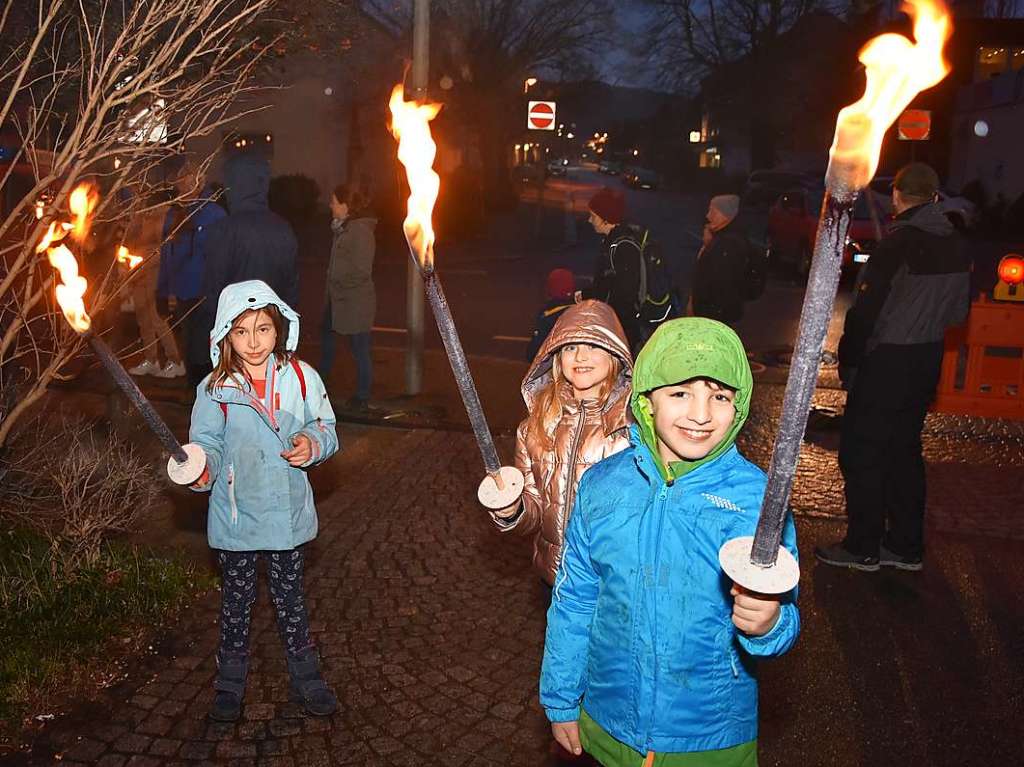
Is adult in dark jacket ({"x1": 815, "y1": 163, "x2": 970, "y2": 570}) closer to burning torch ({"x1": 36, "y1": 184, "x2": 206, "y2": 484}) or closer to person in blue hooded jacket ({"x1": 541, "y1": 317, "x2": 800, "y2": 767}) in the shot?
person in blue hooded jacket ({"x1": 541, "y1": 317, "x2": 800, "y2": 767})

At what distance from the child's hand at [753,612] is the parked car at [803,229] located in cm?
1679

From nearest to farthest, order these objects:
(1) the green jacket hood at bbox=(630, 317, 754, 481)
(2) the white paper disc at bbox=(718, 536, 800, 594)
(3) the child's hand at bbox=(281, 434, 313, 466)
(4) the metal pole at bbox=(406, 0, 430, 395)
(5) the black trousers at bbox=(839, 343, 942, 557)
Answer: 1. (2) the white paper disc at bbox=(718, 536, 800, 594)
2. (1) the green jacket hood at bbox=(630, 317, 754, 481)
3. (3) the child's hand at bbox=(281, 434, 313, 466)
4. (5) the black trousers at bbox=(839, 343, 942, 557)
5. (4) the metal pole at bbox=(406, 0, 430, 395)

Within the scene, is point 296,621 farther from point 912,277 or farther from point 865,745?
point 912,277

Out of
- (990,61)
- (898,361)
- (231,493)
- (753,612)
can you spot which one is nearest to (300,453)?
(231,493)

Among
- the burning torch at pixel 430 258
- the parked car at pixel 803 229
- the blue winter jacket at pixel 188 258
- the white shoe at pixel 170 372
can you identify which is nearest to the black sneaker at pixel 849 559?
the burning torch at pixel 430 258

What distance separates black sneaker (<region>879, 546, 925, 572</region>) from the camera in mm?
5914

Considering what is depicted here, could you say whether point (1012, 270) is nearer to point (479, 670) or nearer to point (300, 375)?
point (479, 670)

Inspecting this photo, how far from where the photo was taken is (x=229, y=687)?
4.26 metres

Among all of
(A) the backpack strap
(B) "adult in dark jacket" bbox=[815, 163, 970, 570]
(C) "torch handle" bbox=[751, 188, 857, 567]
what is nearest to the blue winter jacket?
(A) the backpack strap

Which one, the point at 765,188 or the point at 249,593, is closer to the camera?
the point at 249,593

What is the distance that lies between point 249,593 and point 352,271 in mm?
4785

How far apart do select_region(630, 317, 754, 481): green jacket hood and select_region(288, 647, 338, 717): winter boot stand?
2184 millimetres

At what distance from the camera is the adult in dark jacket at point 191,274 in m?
8.38

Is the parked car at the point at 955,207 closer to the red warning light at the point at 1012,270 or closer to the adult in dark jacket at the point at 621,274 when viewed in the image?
the red warning light at the point at 1012,270
